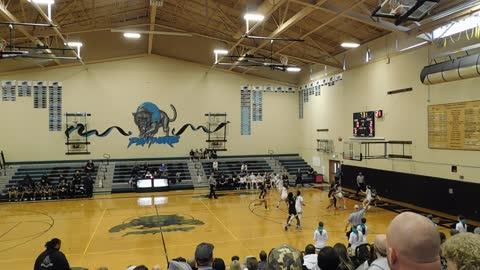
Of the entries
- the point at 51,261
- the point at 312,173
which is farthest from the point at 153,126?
the point at 51,261

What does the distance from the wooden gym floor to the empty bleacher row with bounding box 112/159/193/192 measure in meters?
2.67

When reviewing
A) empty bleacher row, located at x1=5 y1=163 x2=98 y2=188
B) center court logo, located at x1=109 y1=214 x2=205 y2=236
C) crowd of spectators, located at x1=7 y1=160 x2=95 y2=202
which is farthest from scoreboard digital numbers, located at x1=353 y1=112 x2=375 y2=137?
empty bleacher row, located at x1=5 y1=163 x2=98 y2=188

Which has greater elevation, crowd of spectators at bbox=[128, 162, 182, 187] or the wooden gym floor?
crowd of spectators at bbox=[128, 162, 182, 187]

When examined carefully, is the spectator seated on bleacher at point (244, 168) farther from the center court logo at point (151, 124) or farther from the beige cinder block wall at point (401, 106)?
the beige cinder block wall at point (401, 106)

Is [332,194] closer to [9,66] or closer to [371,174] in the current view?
[371,174]

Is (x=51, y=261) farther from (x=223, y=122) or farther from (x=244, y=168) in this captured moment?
(x=223, y=122)

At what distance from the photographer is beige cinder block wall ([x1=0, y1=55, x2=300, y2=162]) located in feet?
75.5

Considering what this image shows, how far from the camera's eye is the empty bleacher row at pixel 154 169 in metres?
21.8

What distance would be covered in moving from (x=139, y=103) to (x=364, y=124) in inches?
589

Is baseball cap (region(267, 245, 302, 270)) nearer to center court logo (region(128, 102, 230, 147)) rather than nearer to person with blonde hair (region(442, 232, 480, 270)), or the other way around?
person with blonde hair (region(442, 232, 480, 270))

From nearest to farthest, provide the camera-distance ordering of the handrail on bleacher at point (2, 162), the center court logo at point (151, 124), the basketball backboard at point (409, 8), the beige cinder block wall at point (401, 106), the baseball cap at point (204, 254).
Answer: the baseball cap at point (204, 254) → the basketball backboard at point (409, 8) → the beige cinder block wall at point (401, 106) → the handrail on bleacher at point (2, 162) → the center court logo at point (151, 124)

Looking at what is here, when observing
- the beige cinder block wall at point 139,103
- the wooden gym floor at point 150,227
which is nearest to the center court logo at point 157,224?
the wooden gym floor at point 150,227

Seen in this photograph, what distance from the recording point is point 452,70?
41.8 ft

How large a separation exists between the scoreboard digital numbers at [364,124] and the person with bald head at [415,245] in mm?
18050
